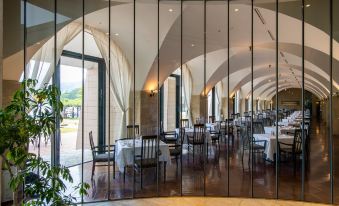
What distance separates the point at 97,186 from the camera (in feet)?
18.6

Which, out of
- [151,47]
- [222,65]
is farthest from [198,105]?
[151,47]

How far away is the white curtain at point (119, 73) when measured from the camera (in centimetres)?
739

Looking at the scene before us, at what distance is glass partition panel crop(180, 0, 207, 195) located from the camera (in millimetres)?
6094

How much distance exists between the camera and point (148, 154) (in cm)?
581

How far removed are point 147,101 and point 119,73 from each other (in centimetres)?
168

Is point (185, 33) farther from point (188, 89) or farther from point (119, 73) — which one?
point (188, 89)

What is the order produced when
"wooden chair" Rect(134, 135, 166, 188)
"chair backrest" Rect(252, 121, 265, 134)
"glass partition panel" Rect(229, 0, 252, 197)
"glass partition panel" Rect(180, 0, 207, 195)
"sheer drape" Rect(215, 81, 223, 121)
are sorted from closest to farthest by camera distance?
1. "wooden chair" Rect(134, 135, 166, 188)
2. "glass partition panel" Rect(229, 0, 252, 197)
3. "glass partition panel" Rect(180, 0, 207, 195)
4. "chair backrest" Rect(252, 121, 265, 134)
5. "sheer drape" Rect(215, 81, 223, 121)

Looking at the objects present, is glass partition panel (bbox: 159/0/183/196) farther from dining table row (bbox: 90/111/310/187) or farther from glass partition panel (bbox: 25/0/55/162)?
glass partition panel (bbox: 25/0/55/162)

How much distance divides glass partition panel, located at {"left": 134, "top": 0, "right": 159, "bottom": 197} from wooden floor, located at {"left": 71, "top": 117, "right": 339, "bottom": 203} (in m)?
0.05

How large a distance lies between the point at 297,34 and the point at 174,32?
3126 millimetres

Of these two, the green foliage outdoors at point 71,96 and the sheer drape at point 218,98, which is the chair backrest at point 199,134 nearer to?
the green foliage outdoors at point 71,96

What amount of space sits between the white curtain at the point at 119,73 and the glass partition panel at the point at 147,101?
0.56 m

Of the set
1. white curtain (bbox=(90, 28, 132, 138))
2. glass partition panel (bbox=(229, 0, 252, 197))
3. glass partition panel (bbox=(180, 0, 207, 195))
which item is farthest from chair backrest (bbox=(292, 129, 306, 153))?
white curtain (bbox=(90, 28, 132, 138))

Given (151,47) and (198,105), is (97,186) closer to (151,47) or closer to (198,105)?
(151,47)
